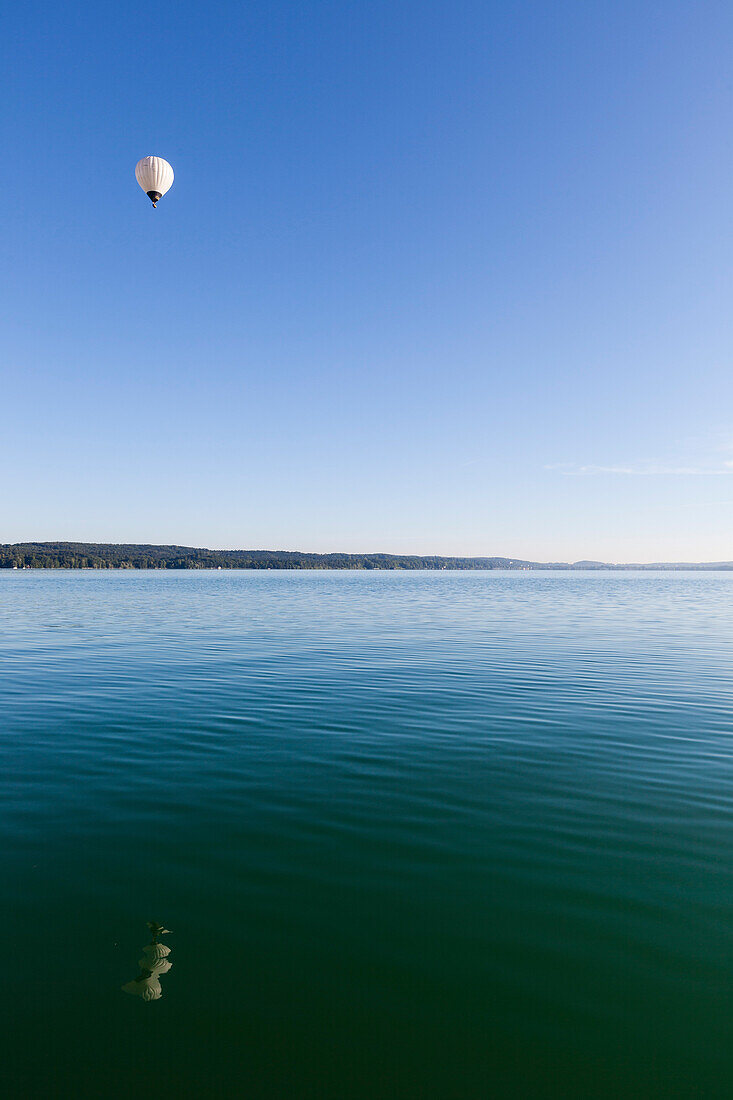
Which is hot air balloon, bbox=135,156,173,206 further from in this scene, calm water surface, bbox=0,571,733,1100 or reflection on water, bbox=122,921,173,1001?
reflection on water, bbox=122,921,173,1001

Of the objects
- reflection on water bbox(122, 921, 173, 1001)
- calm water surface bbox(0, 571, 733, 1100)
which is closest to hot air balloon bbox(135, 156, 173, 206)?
calm water surface bbox(0, 571, 733, 1100)

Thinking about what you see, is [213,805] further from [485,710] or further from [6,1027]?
[485,710]

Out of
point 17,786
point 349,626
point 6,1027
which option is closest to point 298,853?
point 6,1027

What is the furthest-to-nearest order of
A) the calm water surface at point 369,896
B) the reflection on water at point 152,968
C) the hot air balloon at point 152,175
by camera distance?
the hot air balloon at point 152,175 → the reflection on water at point 152,968 → the calm water surface at point 369,896

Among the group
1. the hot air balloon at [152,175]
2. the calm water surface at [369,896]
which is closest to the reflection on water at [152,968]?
the calm water surface at [369,896]

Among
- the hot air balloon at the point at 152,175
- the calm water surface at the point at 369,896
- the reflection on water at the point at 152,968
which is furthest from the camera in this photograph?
the hot air balloon at the point at 152,175

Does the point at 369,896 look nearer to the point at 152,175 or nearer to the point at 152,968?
the point at 152,968

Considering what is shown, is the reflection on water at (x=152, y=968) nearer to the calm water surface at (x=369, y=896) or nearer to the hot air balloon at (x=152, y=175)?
the calm water surface at (x=369, y=896)
